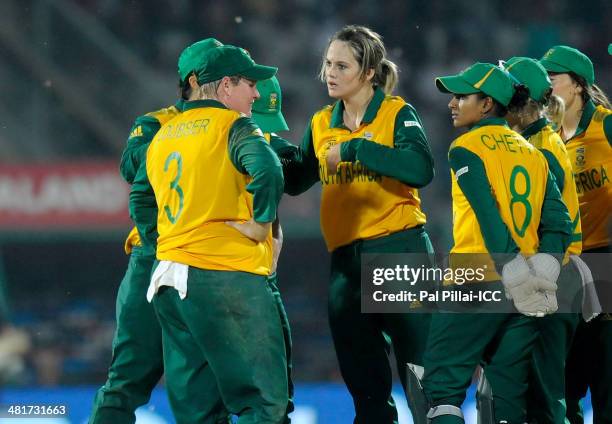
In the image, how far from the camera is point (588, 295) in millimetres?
4547

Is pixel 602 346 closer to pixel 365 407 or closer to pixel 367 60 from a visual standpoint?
pixel 365 407

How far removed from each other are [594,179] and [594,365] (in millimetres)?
795

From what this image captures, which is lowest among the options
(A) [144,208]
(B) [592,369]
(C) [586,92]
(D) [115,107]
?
(B) [592,369]

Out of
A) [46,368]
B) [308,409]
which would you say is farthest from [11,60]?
[308,409]

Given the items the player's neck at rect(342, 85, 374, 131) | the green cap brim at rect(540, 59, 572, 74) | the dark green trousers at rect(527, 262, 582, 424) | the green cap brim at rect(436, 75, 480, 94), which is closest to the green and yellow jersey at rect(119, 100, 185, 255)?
the player's neck at rect(342, 85, 374, 131)

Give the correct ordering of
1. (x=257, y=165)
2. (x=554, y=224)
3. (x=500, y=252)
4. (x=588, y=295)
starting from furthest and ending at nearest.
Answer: (x=588, y=295) → (x=554, y=224) → (x=500, y=252) → (x=257, y=165)

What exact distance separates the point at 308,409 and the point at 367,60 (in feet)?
7.83

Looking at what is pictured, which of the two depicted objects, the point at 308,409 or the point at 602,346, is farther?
the point at 308,409

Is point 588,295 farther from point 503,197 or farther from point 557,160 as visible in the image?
point 503,197

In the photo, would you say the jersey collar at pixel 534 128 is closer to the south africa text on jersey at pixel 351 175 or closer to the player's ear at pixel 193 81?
the south africa text on jersey at pixel 351 175

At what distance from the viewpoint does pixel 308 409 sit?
620cm

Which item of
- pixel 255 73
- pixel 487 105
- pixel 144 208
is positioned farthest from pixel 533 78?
pixel 144 208

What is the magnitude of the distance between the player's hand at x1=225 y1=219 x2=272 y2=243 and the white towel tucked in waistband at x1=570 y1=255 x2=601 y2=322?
4.60 ft

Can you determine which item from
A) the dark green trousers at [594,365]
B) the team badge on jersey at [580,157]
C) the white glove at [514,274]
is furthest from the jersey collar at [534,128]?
the dark green trousers at [594,365]
